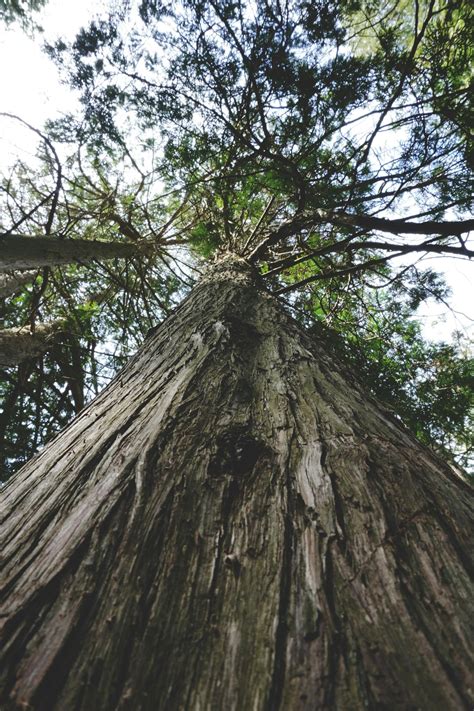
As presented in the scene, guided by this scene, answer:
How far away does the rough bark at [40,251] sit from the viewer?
11.9 ft

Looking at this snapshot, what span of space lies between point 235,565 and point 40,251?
422 centimetres

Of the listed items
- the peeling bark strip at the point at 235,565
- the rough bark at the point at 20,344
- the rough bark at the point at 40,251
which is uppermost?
the rough bark at the point at 40,251

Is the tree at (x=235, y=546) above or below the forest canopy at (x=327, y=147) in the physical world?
below

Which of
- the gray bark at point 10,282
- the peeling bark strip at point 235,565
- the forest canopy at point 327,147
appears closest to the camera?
the peeling bark strip at point 235,565

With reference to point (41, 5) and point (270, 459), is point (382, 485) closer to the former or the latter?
point (270, 459)

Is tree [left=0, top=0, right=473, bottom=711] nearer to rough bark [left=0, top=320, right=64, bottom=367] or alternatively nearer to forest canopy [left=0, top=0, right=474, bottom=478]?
forest canopy [left=0, top=0, right=474, bottom=478]

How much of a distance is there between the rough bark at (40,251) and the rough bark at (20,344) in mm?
768

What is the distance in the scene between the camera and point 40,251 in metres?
3.87

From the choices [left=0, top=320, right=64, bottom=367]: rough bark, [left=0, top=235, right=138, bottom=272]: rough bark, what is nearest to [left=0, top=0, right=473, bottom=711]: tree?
[left=0, top=235, right=138, bottom=272]: rough bark

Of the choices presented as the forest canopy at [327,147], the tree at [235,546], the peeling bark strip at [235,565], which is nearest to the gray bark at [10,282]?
the forest canopy at [327,147]

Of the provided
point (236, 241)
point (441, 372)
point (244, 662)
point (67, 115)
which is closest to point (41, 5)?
point (67, 115)

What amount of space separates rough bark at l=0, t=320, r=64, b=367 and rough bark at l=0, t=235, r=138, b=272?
77cm

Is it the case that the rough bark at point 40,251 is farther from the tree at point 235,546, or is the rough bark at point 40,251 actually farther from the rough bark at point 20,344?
the tree at point 235,546

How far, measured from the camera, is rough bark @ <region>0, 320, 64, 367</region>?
4227mm
